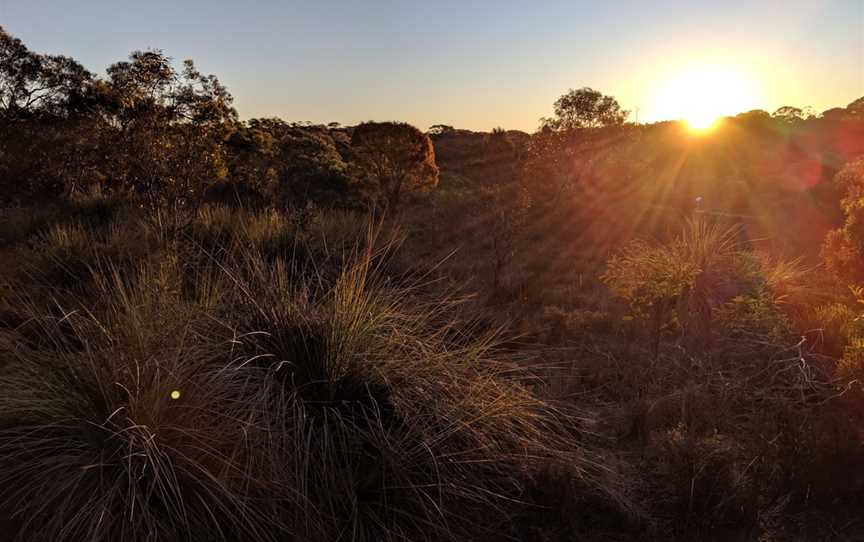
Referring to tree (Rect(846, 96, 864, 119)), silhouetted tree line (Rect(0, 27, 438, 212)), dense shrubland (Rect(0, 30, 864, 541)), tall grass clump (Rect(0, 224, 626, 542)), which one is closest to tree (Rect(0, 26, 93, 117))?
silhouetted tree line (Rect(0, 27, 438, 212))

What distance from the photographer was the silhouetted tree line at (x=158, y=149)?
28.3 feet

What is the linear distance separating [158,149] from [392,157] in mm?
9185

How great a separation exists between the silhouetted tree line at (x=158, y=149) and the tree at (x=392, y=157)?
0.11 feet

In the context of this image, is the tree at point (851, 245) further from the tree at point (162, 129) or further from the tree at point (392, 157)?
the tree at point (392, 157)

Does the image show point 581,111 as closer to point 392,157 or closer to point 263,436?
point 392,157

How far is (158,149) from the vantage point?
851 centimetres

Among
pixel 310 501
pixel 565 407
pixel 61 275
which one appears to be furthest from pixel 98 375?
pixel 61 275

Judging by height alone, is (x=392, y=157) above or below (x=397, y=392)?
above

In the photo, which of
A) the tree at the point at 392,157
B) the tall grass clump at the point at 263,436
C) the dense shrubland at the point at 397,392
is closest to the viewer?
the tall grass clump at the point at 263,436

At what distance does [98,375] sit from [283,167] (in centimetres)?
1655

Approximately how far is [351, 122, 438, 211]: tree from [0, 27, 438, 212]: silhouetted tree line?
34 millimetres

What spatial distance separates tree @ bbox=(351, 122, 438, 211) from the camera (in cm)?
1695

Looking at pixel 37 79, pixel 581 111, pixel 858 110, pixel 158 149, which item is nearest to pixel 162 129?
pixel 158 149

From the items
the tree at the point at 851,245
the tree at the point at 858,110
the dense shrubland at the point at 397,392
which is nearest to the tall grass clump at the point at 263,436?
the dense shrubland at the point at 397,392
